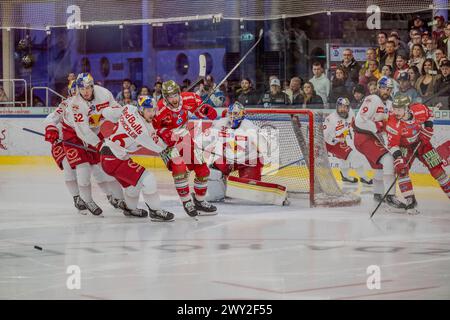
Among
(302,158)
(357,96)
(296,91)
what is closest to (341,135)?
(357,96)

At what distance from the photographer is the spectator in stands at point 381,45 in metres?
9.82

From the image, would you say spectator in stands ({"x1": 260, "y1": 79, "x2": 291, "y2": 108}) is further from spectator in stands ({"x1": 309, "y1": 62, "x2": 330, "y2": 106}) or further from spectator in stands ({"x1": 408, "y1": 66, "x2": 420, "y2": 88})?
spectator in stands ({"x1": 408, "y1": 66, "x2": 420, "y2": 88})

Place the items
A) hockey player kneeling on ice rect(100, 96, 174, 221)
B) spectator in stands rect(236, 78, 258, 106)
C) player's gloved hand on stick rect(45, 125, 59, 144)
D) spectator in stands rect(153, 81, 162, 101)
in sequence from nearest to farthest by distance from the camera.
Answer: hockey player kneeling on ice rect(100, 96, 174, 221)
player's gloved hand on stick rect(45, 125, 59, 144)
spectator in stands rect(236, 78, 258, 106)
spectator in stands rect(153, 81, 162, 101)

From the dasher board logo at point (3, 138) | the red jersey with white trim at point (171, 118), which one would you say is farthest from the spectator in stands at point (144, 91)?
the red jersey with white trim at point (171, 118)

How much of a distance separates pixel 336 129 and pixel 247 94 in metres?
1.59

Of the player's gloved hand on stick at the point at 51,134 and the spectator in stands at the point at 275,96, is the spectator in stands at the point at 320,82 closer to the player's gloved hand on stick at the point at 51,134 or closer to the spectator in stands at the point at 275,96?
the spectator in stands at the point at 275,96

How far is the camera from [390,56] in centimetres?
976

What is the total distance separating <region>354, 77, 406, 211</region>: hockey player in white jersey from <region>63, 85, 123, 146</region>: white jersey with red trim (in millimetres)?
2098

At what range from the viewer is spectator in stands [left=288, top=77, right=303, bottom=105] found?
34.6ft

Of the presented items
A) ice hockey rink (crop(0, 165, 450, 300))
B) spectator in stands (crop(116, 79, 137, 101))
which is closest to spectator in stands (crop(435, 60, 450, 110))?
ice hockey rink (crop(0, 165, 450, 300))

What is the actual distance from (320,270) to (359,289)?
1.92 feet

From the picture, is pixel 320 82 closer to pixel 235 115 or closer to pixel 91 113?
pixel 235 115
